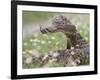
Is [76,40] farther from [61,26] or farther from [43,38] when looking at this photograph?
[43,38]

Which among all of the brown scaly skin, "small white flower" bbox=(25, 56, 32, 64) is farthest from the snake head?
"small white flower" bbox=(25, 56, 32, 64)

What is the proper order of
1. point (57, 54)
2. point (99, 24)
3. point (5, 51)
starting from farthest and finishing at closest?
point (99, 24) < point (57, 54) < point (5, 51)

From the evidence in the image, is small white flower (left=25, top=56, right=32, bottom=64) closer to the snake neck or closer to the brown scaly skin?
the brown scaly skin

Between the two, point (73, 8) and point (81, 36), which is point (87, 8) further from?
point (81, 36)

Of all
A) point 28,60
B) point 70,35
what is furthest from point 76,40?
point 28,60

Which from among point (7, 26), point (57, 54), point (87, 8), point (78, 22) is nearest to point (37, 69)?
point (57, 54)

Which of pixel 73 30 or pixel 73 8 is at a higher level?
pixel 73 8
